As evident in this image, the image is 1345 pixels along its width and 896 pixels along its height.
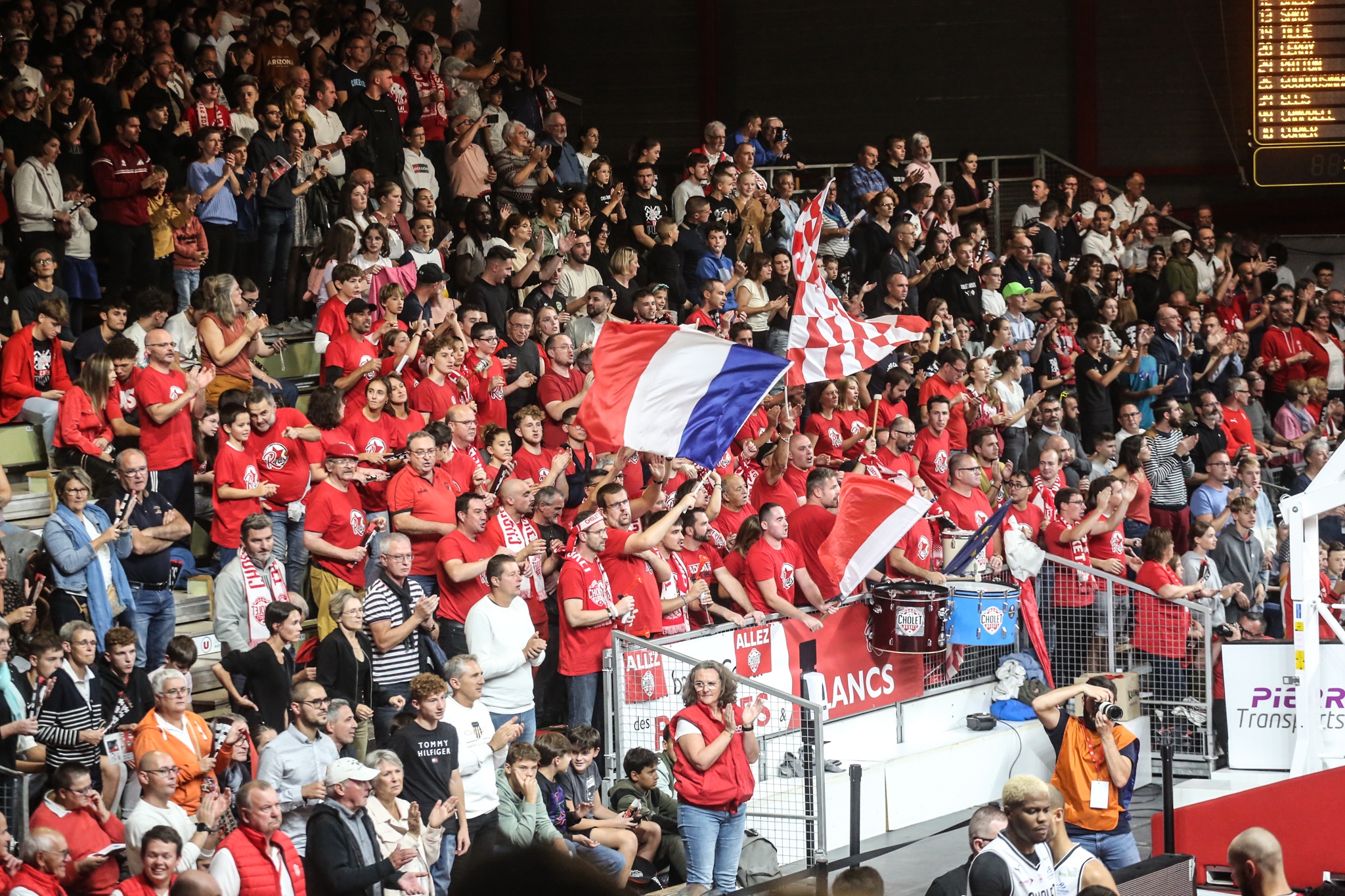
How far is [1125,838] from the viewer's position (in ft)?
34.7

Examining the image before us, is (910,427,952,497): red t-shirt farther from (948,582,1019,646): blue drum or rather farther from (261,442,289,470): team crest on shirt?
(261,442,289,470): team crest on shirt

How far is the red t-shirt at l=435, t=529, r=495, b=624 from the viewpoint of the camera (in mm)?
10945

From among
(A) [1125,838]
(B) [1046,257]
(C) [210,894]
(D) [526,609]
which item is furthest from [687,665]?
(B) [1046,257]

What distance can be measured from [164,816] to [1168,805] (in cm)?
594

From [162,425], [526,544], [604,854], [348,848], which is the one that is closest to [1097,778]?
[604,854]

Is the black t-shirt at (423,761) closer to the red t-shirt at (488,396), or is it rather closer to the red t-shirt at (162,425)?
the red t-shirt at (162,425)

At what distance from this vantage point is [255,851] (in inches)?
320

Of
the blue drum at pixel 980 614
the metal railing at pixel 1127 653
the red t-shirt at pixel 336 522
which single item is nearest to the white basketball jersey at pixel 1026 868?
the blue drum at pixel 980 614

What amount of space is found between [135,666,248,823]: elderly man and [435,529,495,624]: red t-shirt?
236 cm

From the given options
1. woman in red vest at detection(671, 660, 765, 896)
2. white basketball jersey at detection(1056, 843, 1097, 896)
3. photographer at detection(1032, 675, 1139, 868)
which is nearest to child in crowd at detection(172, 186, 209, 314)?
woman in red vest at detection(671, 660, 765, 896)

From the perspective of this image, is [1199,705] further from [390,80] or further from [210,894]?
[390,80]

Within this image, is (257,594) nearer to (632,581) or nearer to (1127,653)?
(632,581)

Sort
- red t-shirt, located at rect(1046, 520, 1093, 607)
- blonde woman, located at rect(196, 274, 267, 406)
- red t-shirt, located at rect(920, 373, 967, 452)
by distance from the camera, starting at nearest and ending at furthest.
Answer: blonde woman, located at rect(196, 274, 267, 406) → red t-shirt, located at rect(1046, 520, 1093, 607) → red t-shirt, located at rect(920, 373, 967, 452)

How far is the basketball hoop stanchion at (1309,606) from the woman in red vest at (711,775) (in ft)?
13.4
